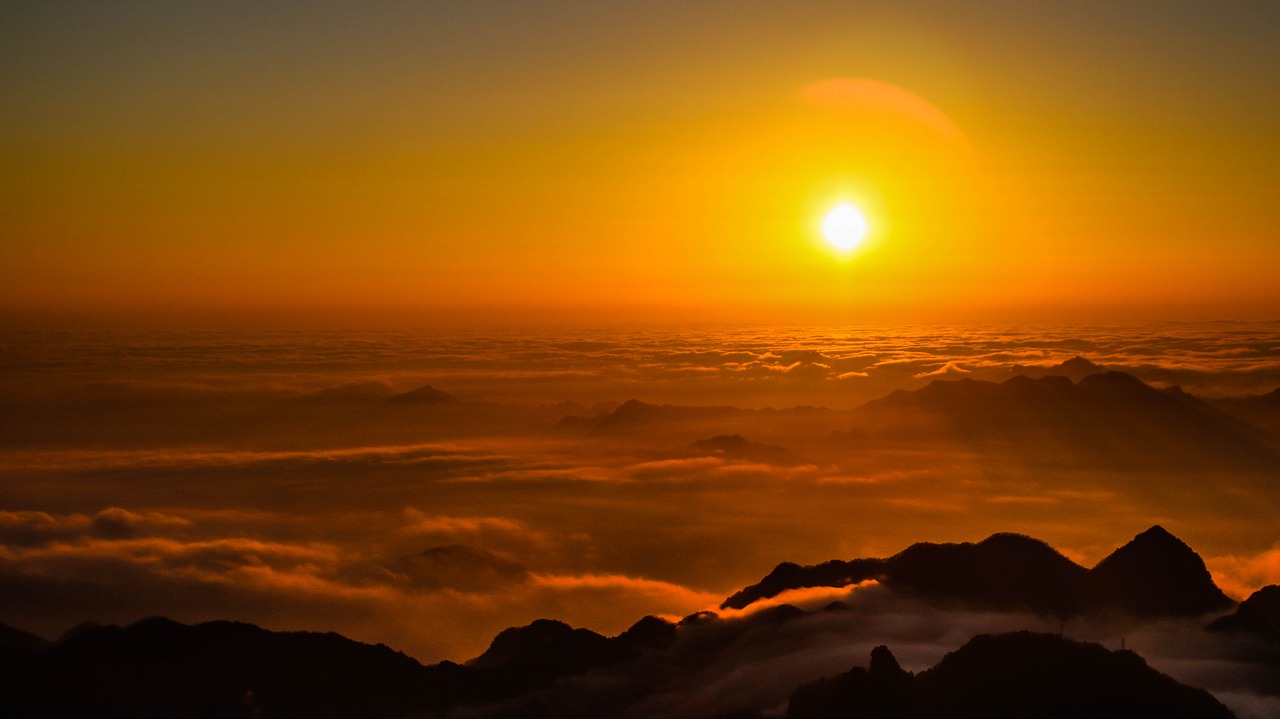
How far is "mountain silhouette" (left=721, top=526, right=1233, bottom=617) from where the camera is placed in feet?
292

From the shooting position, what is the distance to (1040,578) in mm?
93875

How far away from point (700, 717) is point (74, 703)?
152 ft

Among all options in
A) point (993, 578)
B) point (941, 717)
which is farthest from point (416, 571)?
point (941, 717)

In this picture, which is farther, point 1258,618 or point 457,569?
point 457,569

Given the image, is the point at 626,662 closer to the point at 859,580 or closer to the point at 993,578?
the point at 859,580

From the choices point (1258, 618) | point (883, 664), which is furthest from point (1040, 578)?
point (883, 664)

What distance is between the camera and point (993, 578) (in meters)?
94.8

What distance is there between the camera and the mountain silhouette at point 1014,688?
5516cm

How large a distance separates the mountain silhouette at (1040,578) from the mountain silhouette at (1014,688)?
32.1 m

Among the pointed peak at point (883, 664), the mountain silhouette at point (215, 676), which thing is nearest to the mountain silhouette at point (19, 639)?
the mountain silhouette at point (215, 676)

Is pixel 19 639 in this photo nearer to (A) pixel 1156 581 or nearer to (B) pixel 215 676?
(B) pixel 215 676

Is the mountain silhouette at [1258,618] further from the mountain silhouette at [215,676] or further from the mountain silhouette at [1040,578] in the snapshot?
the mountain silhouette at [215,676]

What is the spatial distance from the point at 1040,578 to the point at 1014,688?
3939cm

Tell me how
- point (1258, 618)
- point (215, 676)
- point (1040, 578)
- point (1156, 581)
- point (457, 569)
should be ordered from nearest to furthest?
point (215, 676)
point (1258, 618)
point (1156, 581)
point (1040, 578)
point (457, 569)
